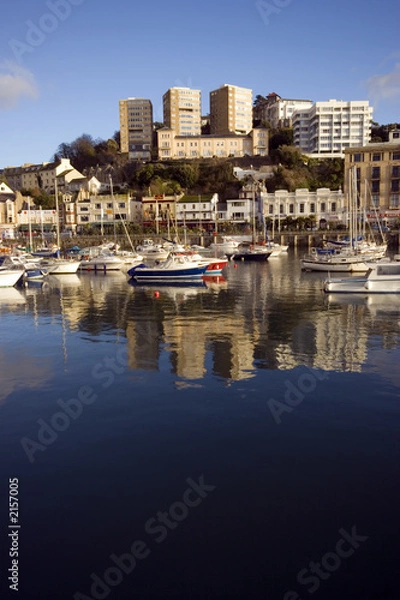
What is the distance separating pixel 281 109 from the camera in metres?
169

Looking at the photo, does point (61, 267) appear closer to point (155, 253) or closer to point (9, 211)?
point (155, 253)

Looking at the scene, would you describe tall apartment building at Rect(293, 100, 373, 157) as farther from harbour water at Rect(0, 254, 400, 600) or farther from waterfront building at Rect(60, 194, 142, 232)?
harbour water at Rect(0, 254, 400, 600)

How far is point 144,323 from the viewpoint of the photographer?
30234mm

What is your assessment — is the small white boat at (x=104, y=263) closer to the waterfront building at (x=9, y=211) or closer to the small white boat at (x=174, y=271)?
the small white boat at (x=174, y=271)

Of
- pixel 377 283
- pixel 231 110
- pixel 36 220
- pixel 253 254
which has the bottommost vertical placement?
pixel 377 283

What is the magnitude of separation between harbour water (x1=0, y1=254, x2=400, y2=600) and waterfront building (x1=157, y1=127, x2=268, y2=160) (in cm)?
12755

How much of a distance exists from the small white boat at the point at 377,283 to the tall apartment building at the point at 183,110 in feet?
434

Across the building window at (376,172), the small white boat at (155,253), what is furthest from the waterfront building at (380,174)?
the small white boat at (155,253)

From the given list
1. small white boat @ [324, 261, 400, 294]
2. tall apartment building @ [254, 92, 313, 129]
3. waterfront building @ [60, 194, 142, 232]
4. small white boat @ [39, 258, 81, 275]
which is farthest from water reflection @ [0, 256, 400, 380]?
tall apartment building @ [254, 92, 313, 129]

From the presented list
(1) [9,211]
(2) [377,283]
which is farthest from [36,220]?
(2) [377,283]

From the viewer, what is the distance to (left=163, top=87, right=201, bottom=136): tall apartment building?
527 ft

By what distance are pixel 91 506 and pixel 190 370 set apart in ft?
31.2

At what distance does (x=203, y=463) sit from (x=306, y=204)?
352 feet

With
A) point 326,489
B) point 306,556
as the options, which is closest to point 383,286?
point 326,489
